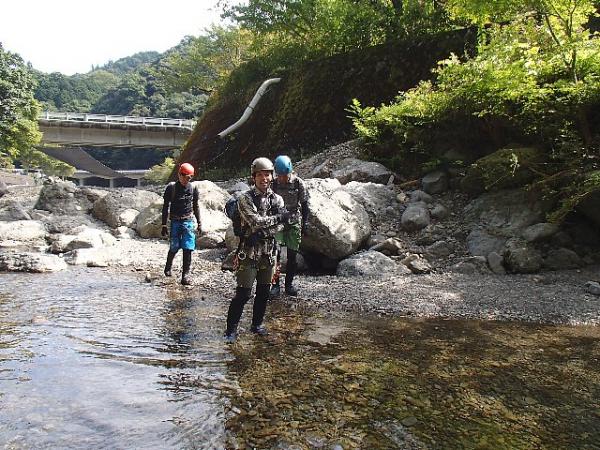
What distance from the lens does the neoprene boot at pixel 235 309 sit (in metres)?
5.17

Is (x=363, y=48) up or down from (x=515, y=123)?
up

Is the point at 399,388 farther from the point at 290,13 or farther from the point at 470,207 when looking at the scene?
the point at 290,13

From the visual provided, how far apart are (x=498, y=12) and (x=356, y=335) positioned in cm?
757

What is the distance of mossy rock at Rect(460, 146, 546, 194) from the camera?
355 inches

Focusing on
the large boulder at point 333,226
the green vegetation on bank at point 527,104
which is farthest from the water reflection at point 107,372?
the green vegetation on bank at point 527,104

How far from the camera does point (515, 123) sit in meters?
9.66

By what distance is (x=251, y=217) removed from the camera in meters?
4.90

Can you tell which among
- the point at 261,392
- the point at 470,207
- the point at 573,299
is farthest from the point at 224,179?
the point at 261,392

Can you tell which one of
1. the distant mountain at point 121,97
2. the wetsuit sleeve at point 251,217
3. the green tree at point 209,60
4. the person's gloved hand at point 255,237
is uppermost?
the distant mountain at point 121,97

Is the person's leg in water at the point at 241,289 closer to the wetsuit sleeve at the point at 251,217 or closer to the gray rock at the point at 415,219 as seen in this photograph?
the wetsuit sleeve at the point at 251,217

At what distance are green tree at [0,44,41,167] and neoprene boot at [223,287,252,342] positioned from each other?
30.3 m

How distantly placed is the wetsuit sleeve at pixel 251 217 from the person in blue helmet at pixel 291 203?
1.86m

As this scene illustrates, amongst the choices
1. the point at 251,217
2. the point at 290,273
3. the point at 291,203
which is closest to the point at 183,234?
the point at 290,273

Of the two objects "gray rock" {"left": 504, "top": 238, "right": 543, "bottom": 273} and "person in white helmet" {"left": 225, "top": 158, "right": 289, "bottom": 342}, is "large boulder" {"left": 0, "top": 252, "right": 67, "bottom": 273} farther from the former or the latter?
"gray rock" {"left": 504, "top": 238, "right": 543, "bottom": 273}
